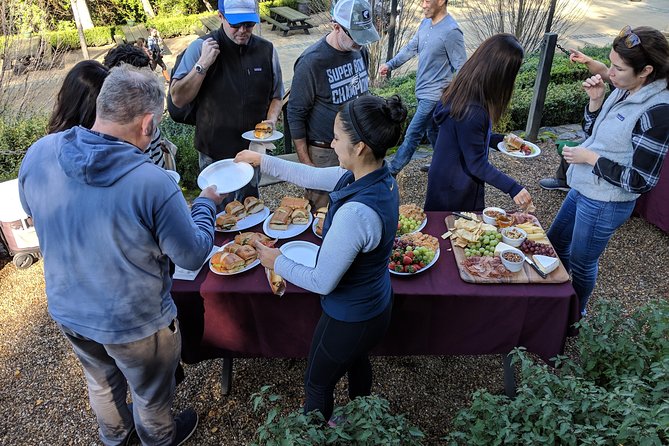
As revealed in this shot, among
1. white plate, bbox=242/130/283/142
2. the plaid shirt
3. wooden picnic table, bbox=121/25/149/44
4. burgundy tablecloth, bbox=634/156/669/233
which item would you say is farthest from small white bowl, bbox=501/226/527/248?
wooden picnic table, bbox=121/25/149/44

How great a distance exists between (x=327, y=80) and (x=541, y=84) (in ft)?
12.4

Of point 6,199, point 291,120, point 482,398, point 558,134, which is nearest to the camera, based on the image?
point 482,398

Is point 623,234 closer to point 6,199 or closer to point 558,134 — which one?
point 558,134

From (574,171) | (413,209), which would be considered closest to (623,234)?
(574,171)

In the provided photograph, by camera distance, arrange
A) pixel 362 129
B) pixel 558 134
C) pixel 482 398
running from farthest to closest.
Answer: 1. pixel 558 134
2. pixel 482 398
3. pixel 362 129

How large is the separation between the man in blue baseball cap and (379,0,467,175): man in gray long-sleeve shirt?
182 cm

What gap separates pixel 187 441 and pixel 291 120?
221 centimetres

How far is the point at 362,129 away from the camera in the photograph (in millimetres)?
1861

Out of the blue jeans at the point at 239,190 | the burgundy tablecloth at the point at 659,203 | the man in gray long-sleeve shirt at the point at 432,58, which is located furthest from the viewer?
the man in gray long-sleeve shirt at the point at 432,58

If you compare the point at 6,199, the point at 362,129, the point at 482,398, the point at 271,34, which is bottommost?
the point at 271,34

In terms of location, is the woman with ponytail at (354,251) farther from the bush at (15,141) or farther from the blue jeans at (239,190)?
the bush at (15,141)

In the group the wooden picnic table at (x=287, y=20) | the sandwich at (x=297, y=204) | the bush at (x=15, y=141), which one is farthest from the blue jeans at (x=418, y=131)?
the wooden picnic table at (x=287, y=20)

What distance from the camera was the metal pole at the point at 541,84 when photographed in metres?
5.76

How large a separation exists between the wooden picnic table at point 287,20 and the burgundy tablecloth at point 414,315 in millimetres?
13232
